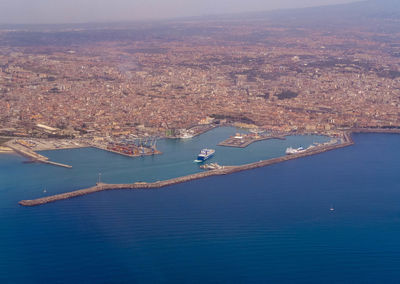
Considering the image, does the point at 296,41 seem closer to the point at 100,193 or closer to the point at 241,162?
the point at 241,162

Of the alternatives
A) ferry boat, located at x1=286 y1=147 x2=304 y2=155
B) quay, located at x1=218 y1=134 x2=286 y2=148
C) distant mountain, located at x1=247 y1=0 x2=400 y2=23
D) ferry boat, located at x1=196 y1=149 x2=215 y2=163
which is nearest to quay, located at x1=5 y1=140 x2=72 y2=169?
ferry boat, located at x1=196 y1=149 x2=215 y2=163

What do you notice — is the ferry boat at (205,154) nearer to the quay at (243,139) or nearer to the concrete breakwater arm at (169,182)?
the concrete breakwater arm at (169,182)

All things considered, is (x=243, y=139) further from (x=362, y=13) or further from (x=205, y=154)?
(x=362, y=13)

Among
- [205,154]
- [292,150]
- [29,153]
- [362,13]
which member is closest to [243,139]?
[292,150]

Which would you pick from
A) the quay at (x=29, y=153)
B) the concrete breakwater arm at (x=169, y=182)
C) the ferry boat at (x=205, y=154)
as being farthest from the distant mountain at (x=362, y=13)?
the quay at (x=29, y=153)

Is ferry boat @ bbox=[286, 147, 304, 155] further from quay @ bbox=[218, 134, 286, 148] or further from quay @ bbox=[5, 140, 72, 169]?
quay @ bbox=[5, 140, 72, 169]

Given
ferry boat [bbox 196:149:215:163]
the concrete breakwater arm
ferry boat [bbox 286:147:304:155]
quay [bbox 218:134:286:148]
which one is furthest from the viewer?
quay [bbox 218:134:286:148]
